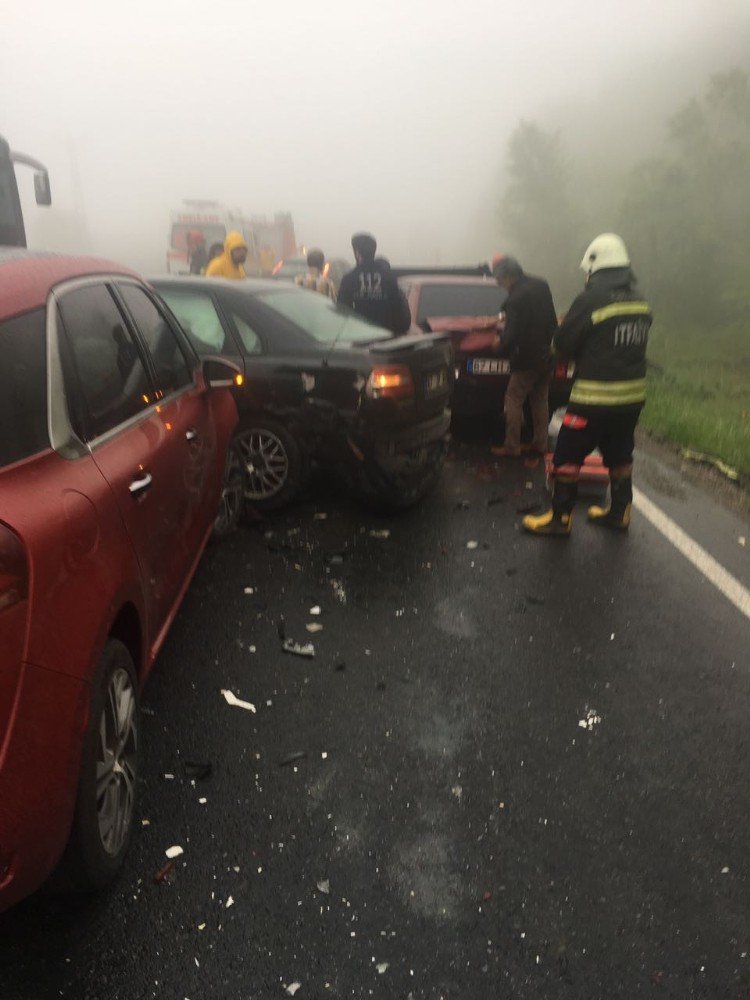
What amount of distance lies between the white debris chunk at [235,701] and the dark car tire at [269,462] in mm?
2332

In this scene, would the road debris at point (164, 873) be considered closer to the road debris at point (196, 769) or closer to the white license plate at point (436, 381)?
the road debris at point (196, 769)

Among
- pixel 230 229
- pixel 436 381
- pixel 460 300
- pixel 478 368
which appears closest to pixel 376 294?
pixel 478 368

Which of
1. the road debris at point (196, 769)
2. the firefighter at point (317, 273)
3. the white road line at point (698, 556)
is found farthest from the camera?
the firefighter at point (317, 273)

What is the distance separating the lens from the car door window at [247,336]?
216 inches

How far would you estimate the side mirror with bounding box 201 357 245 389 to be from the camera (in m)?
4.21

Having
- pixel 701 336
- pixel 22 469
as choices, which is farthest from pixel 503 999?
pixel 701 336

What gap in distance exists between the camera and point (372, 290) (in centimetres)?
780

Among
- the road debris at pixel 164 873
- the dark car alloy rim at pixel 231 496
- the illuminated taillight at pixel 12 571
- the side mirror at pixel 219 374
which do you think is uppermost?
the illuminated taillight at pixel 12 571

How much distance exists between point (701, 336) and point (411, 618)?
76.3ft

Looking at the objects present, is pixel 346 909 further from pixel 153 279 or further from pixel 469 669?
pixel 153 279

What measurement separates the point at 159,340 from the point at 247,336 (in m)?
1.81

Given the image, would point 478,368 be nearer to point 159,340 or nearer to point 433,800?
point 159,340

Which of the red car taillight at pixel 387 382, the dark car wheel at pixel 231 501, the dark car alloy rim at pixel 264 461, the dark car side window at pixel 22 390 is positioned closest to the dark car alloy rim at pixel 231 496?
the dark car wheel at pixel 231 501

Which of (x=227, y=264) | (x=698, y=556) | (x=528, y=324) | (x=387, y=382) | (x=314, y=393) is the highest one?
(x=227, y=264)
